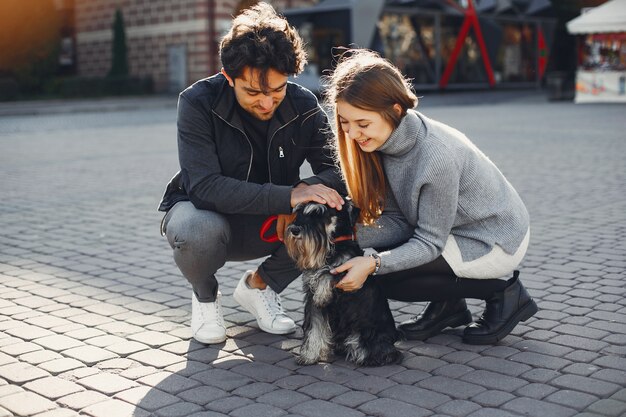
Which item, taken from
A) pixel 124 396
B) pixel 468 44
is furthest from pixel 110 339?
pixel 468 44

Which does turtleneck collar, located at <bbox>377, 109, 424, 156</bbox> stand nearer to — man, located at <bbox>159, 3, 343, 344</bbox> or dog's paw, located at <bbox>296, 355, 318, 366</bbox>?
man, located at <bbox>159, 3, 343, 344</bbox>

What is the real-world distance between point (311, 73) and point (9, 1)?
41.7 ft

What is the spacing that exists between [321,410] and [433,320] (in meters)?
1.07

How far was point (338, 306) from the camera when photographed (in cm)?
358

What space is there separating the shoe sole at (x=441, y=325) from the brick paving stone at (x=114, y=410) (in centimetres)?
138

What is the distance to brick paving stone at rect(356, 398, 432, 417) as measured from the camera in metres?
3.05

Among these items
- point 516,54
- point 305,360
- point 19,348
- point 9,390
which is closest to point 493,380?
point 305,360

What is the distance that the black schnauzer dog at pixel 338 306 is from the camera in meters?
3.44

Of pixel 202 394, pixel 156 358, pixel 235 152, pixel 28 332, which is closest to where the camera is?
pixel 202 394

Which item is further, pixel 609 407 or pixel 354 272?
pixel 354 272

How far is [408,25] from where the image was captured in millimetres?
28297

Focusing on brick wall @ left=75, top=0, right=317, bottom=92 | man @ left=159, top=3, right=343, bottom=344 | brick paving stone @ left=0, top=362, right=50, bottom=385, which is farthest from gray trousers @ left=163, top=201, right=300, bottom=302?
brick wall @ left=75, top=0, right=317, bottom=92

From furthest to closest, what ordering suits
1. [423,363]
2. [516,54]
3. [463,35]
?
[516,54], [463,35], [423,363]

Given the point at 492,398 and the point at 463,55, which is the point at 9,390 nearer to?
the point at 492,398
